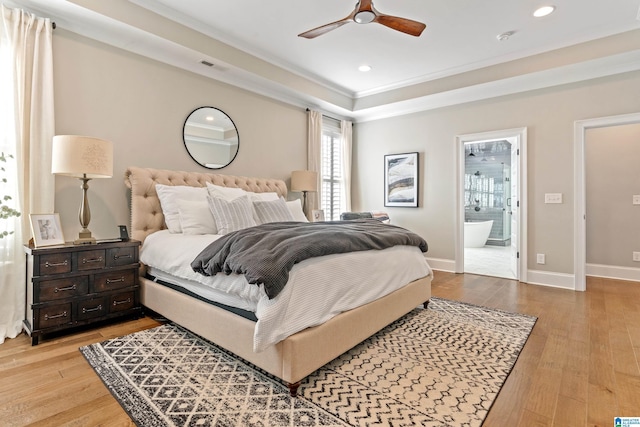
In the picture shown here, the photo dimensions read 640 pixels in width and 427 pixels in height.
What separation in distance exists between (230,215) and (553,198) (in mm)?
4074

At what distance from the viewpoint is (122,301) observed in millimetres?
2766

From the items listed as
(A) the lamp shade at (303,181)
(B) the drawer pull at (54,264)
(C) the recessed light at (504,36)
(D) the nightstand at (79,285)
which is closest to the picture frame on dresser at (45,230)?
(D) the nightstand at (79,285)

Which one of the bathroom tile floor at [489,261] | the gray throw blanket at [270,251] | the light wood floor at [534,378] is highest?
the gray throw blanket at [270,251]

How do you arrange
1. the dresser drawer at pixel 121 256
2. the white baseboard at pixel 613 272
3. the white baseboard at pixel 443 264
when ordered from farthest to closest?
the white baseboard at pixel 443 264 < the white baseboard at pixel 613 272 < the dresser drawer at pixel 121 256

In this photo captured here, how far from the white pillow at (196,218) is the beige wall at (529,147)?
350 centimetres

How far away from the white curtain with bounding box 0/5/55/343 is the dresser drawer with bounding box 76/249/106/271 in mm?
502

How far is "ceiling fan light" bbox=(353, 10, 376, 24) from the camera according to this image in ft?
8.00

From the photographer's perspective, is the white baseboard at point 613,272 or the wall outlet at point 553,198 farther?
the white baseboard at point 613,272

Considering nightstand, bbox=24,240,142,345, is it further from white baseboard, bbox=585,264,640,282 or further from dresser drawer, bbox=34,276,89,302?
white baseboard, bbox=585,264,640,282

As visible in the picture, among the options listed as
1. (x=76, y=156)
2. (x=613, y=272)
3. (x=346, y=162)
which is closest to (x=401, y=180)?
(x=346, y=162)

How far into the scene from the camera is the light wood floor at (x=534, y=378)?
5.17 ft

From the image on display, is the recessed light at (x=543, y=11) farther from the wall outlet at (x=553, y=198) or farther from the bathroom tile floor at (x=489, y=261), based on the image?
the bathroom tile floor at (x=489, y=261)

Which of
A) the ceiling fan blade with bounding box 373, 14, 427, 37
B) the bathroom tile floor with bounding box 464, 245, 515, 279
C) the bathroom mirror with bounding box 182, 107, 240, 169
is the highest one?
the ceiling fan blade with bounding box 373, 14, 427, 37

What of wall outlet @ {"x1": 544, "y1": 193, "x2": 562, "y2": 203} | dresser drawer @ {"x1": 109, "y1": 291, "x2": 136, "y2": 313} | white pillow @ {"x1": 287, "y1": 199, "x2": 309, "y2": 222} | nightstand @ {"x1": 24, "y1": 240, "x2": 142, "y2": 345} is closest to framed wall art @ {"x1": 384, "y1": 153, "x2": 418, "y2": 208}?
wall outlet @ {"x1": 544, "y1": 193, "x2": 562, "y2": 203}
